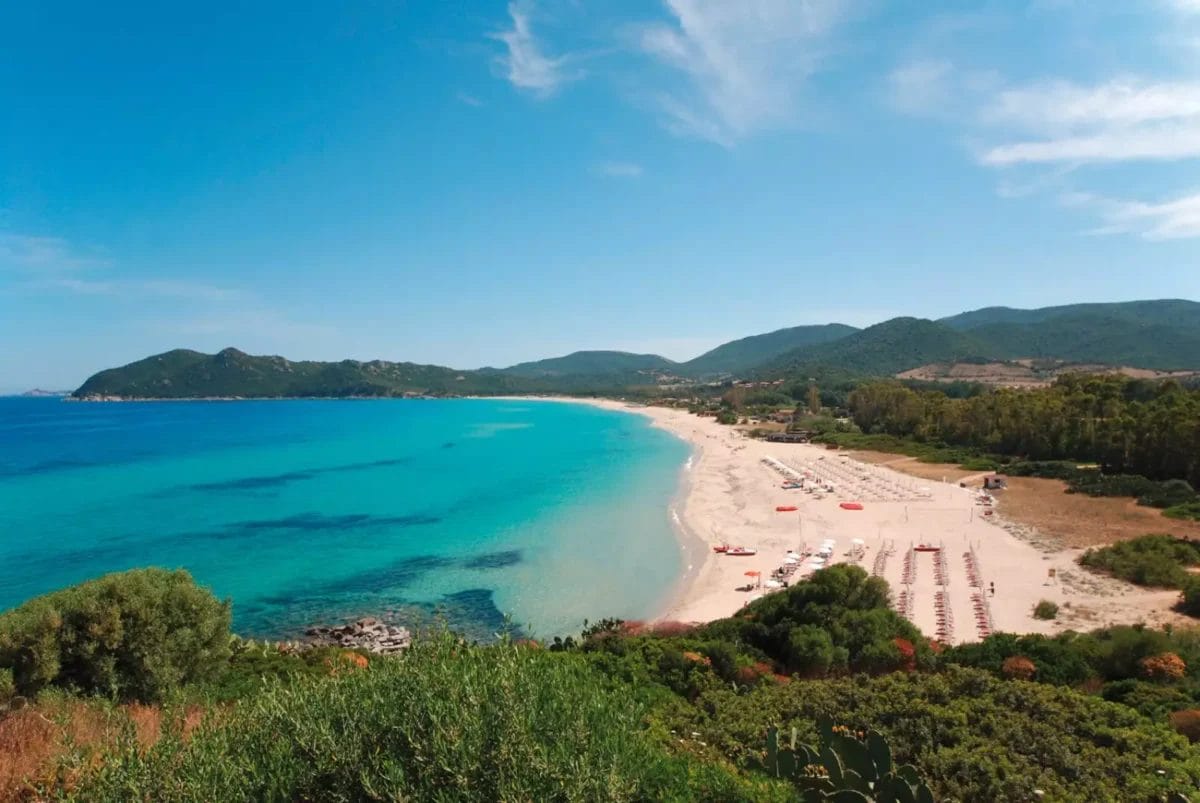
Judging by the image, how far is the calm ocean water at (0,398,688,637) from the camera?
29672 mm

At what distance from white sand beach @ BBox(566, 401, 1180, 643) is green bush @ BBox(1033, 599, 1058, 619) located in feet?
1.01

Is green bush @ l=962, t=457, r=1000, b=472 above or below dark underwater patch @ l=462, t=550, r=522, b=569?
above

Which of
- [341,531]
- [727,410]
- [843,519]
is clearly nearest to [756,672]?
[843,519]

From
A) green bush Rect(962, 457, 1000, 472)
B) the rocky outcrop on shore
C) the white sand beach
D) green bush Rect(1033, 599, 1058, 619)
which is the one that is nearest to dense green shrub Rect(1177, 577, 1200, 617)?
the white sand beach

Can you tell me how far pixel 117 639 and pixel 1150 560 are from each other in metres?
36.4

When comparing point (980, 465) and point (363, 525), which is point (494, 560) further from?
point (980, 465)

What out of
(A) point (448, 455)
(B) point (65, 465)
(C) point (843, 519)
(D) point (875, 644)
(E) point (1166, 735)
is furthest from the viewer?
(A) point (448, 455)

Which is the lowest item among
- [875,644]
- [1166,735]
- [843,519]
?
[843,519]

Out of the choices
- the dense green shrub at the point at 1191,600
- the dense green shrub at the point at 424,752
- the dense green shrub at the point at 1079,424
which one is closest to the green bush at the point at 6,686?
the dense green shrub at the point at 424,752

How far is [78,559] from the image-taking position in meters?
35.9

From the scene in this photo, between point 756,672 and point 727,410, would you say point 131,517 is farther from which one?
point 727,410

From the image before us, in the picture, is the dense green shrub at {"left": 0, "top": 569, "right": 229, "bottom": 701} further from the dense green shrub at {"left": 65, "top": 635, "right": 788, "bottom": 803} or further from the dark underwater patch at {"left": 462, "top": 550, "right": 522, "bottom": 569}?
the dark underwater patch at {"left": 462, "top": 550, "right": 522, "bottom": 569}

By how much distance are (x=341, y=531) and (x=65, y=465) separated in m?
55.2

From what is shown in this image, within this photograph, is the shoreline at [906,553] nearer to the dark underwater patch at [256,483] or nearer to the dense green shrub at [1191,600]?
the dense green shrub at [1191,600]
